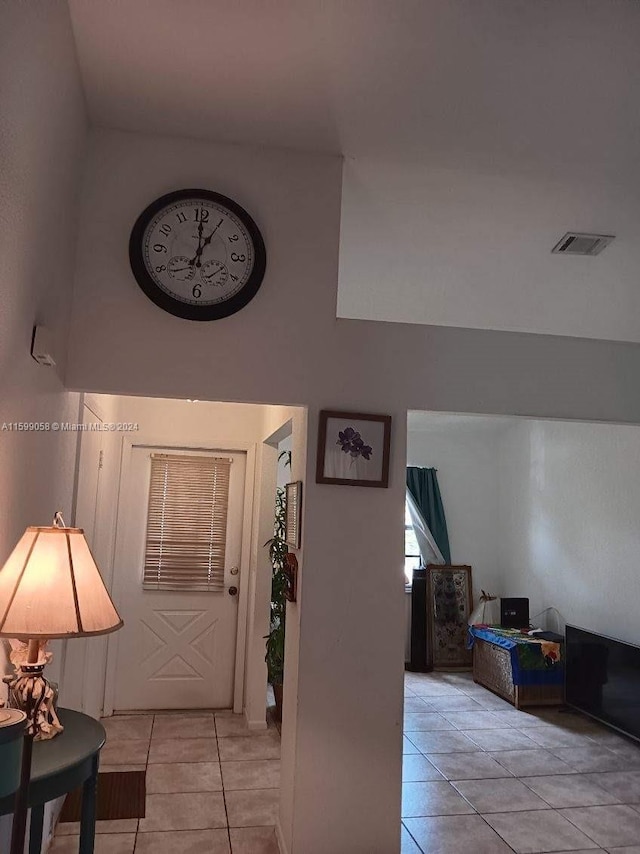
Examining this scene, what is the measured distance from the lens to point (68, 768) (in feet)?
5.24

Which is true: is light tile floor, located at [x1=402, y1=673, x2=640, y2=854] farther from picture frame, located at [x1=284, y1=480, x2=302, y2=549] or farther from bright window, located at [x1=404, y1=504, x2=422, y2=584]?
bright window, located at [x1=404, y1=504, x2=422, y2=584]

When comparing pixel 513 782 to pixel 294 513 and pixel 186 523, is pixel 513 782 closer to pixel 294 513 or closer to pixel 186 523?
pixel 294 513

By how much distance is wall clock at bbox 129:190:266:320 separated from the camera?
2.53 m

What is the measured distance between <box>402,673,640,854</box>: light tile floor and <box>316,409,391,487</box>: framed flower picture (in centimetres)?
158

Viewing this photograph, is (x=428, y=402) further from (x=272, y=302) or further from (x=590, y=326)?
(x=590, y=326)

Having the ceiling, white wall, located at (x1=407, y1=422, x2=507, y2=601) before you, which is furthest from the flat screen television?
the ceiling

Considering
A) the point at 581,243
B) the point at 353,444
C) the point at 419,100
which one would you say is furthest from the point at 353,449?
the point at 581,243

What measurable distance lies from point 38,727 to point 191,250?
173 cm

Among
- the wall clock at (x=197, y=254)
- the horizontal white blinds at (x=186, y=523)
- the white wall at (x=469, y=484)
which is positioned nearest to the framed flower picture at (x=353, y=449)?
the wall clock at (x=197, y=254)

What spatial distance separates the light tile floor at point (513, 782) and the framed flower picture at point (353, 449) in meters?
1.58

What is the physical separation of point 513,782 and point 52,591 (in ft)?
9.91

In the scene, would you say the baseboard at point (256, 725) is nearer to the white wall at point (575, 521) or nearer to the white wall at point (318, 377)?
the white wall at point (318, 377)

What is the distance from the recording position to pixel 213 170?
2691 millimetres

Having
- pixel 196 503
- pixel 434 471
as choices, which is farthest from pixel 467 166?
pixel 434 471
